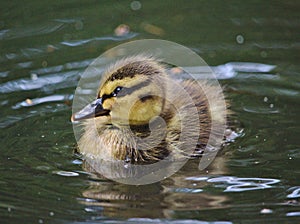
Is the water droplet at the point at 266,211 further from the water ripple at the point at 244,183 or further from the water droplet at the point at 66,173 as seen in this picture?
the water droplet at the point at 66,173

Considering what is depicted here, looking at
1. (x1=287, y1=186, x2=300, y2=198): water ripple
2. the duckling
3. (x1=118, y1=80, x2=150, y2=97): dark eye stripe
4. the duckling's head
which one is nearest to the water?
(x1=287, y1=186, x2=300, y2=198): water ripple

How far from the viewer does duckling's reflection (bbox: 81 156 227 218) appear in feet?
12.8

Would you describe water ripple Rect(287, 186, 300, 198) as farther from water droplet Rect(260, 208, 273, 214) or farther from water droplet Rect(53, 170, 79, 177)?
water droplet Rect(53, 170, 79, 177)

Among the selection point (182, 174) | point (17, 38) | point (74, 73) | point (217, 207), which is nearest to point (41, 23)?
point (17, 38)

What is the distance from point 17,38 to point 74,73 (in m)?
0.83

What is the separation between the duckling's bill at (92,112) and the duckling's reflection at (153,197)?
30 centimetres

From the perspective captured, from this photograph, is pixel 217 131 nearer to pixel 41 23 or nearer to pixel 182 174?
pixel 182 174

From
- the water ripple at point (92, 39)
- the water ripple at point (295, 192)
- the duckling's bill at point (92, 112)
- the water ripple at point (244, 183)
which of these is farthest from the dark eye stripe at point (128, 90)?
the water ripple at point (92, 39)

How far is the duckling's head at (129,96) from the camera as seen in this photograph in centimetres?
453

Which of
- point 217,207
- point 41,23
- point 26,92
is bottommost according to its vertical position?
point 217,207

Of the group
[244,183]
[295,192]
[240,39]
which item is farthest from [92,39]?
[295,192]

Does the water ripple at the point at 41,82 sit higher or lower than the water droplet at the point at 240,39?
lower

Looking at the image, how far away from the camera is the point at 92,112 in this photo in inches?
178

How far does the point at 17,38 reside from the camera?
250 inches
